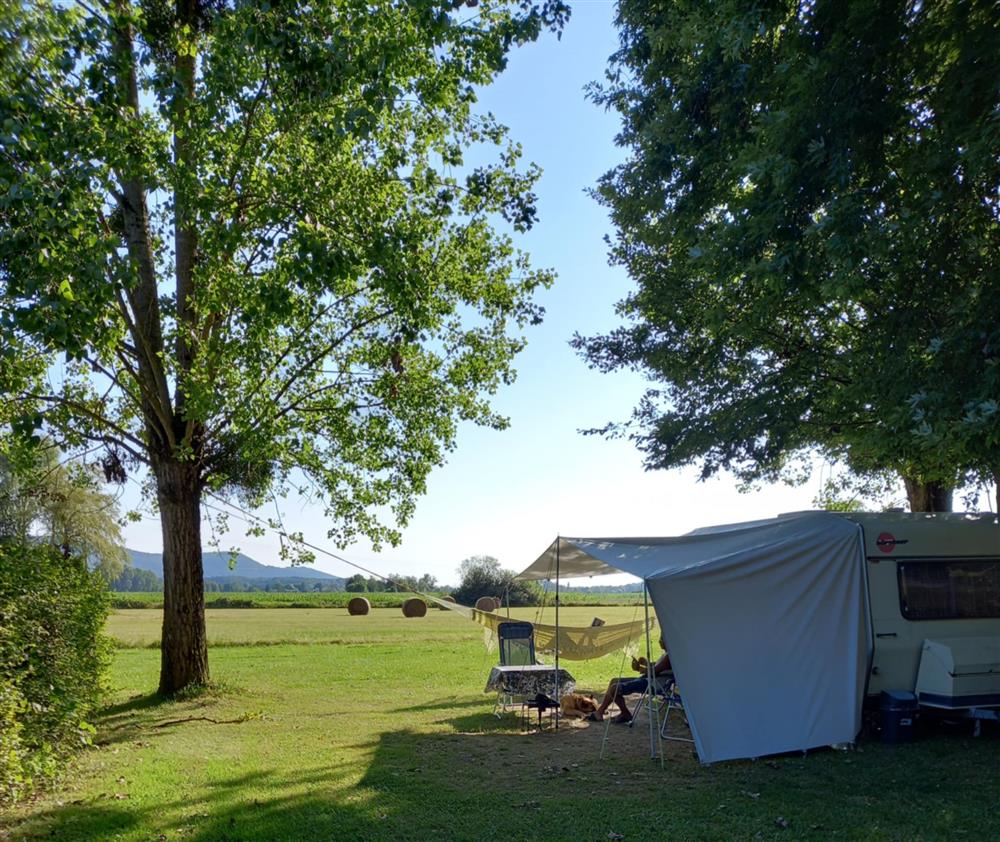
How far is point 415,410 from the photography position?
35.9ft

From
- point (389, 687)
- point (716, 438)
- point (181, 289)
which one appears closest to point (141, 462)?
point (181, 289)

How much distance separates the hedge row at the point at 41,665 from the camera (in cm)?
478

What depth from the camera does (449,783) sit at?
621 centimetres

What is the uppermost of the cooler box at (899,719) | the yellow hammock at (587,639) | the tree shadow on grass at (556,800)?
the yellow hammock at (587,639)

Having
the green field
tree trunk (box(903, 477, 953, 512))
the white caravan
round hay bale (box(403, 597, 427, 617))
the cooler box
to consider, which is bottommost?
the green field

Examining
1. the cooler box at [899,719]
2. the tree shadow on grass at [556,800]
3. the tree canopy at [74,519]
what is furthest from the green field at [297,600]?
the tree shadow on grass at [556,800]

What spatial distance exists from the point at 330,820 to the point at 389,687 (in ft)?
22.9

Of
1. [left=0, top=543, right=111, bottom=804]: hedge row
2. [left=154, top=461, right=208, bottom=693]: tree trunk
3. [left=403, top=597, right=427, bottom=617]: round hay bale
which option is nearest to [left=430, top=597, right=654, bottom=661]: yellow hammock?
[left=154, top=461, right=208, bottom=693]: tree trunk

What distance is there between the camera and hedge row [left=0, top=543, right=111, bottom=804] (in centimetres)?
478

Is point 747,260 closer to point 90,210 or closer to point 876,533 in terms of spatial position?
point 876,533

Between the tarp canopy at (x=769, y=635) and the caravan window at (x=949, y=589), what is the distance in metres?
0.59

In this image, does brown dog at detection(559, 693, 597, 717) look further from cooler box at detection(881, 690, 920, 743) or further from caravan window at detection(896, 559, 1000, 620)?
caravan window at detection(896, 559, 1000, 620)

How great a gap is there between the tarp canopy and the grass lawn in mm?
287

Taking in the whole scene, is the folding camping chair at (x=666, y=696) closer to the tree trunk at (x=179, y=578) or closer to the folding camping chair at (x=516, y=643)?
the folding camping chair at (x=516, y=643)
